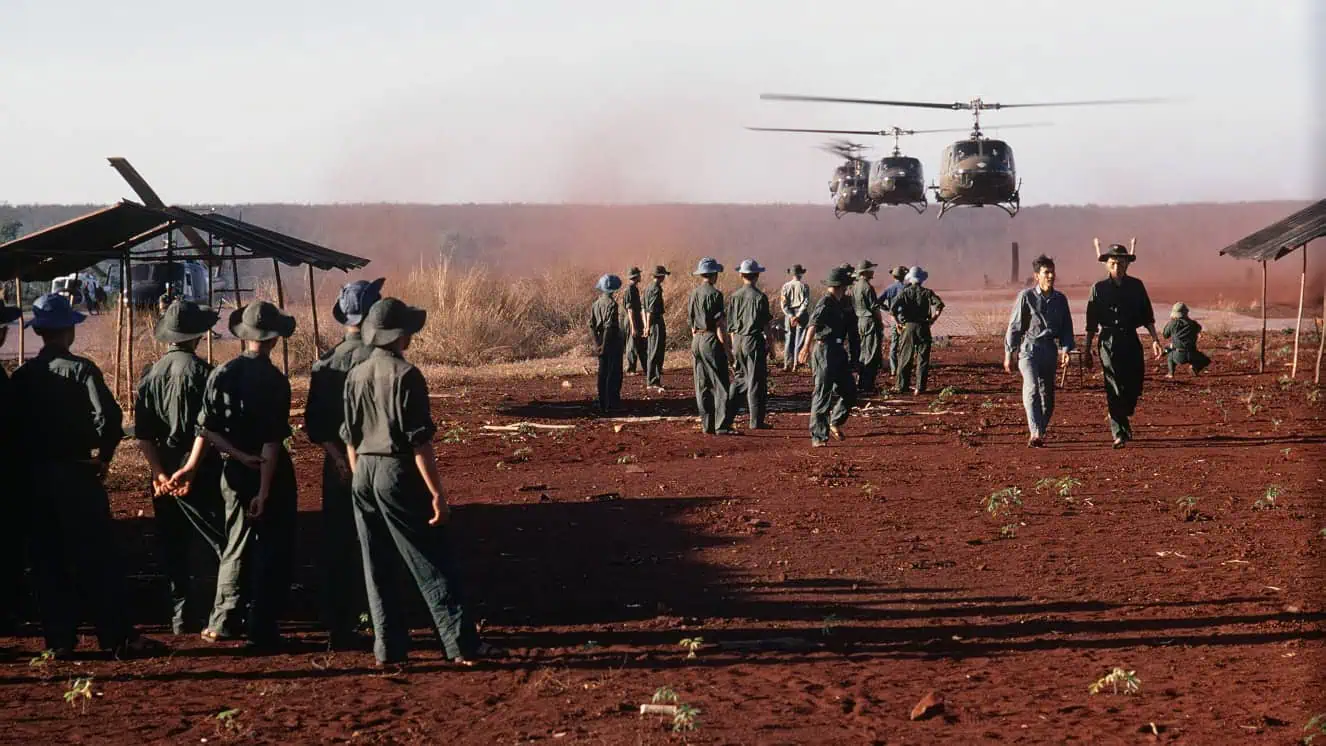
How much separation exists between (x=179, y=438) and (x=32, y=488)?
755 mm

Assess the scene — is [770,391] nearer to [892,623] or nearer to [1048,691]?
[892,623]

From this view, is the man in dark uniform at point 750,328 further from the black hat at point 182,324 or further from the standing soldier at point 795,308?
the black hat at point 182,324

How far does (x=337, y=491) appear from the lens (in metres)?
7.82

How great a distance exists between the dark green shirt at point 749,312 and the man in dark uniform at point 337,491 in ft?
27.4

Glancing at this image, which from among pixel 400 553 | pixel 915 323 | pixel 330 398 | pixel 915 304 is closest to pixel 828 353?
pixel 915 304

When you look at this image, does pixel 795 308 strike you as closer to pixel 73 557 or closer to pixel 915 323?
pixel 915 323

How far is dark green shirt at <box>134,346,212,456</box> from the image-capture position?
8.02m

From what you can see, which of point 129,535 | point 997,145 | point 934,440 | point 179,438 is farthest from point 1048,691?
point 997,145


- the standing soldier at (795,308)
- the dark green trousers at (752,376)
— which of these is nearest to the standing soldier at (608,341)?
the dark green trousers at (752,376)

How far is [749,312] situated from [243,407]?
8.80m

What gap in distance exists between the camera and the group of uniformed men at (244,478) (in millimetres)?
7301

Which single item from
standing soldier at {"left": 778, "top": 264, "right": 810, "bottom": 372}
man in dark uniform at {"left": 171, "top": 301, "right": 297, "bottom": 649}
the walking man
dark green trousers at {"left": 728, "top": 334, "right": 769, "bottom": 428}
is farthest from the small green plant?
standing soldier at {"left": 778, "top": 264, "right": 810, "bottom": 372}

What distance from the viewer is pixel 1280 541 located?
10078mm

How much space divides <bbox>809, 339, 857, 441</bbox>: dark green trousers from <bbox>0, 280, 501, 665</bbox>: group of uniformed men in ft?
25.5
